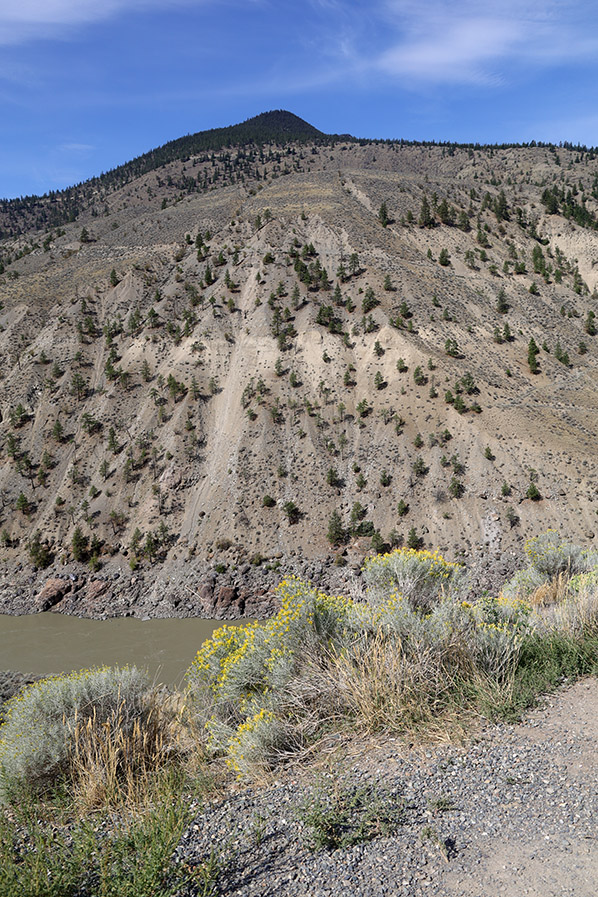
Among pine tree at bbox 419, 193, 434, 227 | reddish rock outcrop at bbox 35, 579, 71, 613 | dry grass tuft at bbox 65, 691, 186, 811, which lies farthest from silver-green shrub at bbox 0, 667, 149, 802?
pine tree at bbox 419, 193, 434, 227

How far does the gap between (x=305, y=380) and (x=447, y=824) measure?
107 feet

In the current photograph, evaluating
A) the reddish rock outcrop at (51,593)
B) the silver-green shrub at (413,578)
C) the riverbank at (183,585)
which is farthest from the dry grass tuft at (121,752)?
the reddish rock outcrop at (51,593)

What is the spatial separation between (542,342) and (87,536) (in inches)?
1353

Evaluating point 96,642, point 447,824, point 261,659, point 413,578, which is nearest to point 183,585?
point 96,642

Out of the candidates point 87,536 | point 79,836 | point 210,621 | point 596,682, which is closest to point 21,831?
point 79,836

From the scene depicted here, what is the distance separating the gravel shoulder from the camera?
372cm

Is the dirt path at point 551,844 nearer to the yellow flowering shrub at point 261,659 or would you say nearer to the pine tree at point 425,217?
the yellow flowering shrub at point 261,659

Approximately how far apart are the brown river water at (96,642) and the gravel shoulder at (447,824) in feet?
52.5

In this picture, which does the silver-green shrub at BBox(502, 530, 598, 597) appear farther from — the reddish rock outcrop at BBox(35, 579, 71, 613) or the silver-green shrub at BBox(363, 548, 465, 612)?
the reddish rock outcrop at BBox(35, 579, 71, 613)

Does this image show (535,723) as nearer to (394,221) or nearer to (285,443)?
(285,443)

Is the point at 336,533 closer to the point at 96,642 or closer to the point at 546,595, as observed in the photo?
the point at 96,642

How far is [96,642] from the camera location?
76.9 ft

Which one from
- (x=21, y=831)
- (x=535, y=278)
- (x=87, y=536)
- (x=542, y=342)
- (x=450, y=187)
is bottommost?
(x=87, y=536)

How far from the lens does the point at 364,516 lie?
93.6ft
